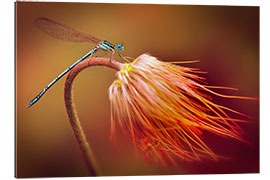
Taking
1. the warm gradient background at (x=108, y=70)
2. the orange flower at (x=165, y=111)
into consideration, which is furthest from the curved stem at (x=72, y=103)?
the orange flower at (x=165, y=111)

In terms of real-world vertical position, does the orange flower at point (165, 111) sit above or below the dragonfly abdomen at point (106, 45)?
below

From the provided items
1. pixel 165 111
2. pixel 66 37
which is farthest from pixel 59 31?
pixel 165 111

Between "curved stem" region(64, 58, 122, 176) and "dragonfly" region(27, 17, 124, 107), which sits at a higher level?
"dragonfly" region(27, 17, 124, 107)

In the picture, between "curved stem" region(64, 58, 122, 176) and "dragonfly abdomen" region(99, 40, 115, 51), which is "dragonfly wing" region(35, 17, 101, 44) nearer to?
"dragonfly abdomen" region(99, 40, 115, 51)

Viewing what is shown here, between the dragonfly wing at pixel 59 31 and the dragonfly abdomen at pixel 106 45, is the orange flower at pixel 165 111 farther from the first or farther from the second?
the dragonfly wing at pixel 59 31

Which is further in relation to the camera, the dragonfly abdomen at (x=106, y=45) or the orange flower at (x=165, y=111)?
the dragonfly abdomen at (x=106, y=45)

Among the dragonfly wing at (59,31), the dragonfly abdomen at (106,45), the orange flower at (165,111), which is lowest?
the orange flower at (165,111)

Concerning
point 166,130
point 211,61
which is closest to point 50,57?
point 166,130

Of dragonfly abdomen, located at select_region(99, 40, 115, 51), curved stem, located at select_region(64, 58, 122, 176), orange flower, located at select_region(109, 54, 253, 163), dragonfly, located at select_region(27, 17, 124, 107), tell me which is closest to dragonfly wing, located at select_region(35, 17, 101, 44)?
dragonfly, located at select_region(27, 17, 124, 107)
